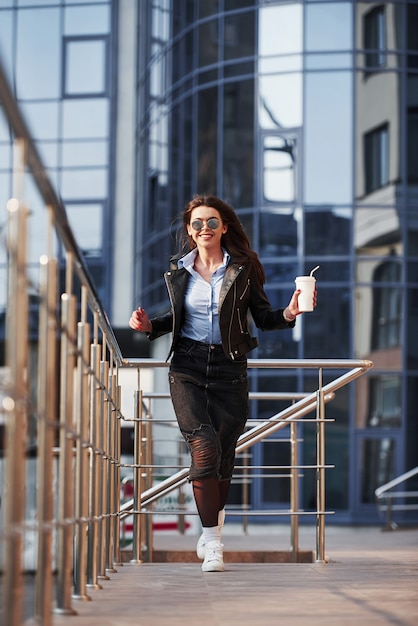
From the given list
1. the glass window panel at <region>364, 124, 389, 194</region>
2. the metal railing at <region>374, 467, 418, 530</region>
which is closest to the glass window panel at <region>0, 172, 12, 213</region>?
the metal railing at <region>374, 467, 418, 530</region>

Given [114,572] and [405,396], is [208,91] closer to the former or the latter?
[405,396]

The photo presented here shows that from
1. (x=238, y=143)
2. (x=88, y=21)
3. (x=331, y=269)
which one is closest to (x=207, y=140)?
(x=238, y=143)

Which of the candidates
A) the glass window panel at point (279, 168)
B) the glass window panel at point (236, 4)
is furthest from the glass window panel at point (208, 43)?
the glass window panel at point (279, 168)

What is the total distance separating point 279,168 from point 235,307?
18183 millimetres

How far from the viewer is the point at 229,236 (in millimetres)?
5941

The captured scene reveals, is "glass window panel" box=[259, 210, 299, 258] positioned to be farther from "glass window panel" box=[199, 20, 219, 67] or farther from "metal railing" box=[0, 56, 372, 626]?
"metal railing" box=[0, 56, 372, 626]

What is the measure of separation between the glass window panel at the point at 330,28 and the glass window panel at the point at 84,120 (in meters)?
7.31

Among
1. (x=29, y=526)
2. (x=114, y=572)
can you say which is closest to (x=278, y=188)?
(x=114, y=572)

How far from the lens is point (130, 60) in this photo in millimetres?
29375

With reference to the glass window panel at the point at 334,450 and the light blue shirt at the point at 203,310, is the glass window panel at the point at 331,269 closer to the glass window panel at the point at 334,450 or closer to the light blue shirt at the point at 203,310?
the glass window panel at the point at 334,450

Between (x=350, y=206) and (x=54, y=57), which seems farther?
(x=54, y=57)

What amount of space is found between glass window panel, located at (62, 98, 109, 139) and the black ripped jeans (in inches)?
945

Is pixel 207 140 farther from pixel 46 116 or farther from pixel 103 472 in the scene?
pixel 103 472

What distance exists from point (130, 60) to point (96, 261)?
4852 mm
